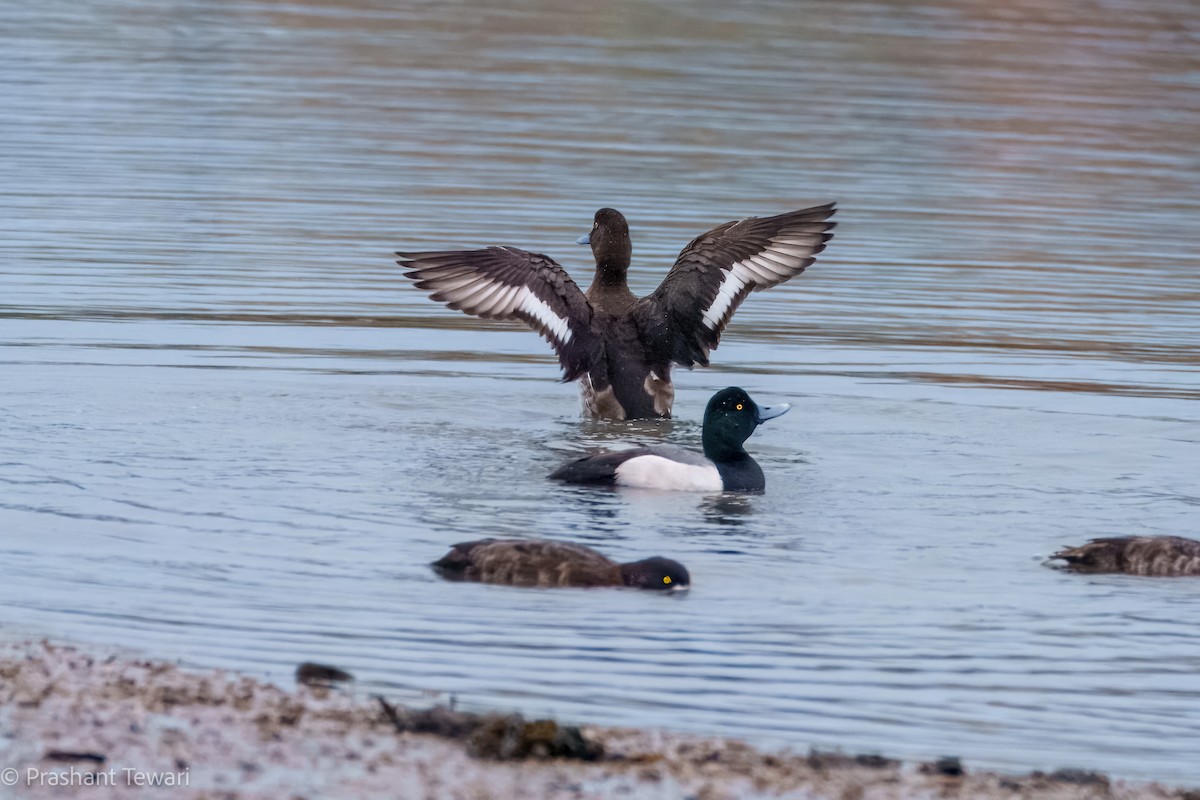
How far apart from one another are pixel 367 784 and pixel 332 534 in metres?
3.56

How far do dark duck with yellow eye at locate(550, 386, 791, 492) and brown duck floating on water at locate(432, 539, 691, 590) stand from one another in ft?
A: 6.73

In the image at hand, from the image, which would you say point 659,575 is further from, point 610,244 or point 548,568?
point 610,244

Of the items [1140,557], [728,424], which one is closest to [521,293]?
[728,424]

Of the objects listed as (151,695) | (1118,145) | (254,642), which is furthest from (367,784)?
(1118,145)

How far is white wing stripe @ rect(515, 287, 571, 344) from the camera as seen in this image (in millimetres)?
13258

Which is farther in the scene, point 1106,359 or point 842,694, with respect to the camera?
point 1106,359

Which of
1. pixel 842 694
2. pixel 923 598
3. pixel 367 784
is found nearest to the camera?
pixel 367 784

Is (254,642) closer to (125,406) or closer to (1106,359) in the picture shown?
(125,406)

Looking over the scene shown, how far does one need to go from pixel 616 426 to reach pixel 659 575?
4.39 meters

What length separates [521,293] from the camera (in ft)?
43.5

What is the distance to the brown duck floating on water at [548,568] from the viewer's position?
888 centimetres

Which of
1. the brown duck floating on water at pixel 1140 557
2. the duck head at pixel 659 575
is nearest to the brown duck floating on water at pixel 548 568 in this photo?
the duck head at pixel 659 575

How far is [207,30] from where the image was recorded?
3691 cm

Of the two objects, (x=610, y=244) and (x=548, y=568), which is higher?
(x=610, y=244)
